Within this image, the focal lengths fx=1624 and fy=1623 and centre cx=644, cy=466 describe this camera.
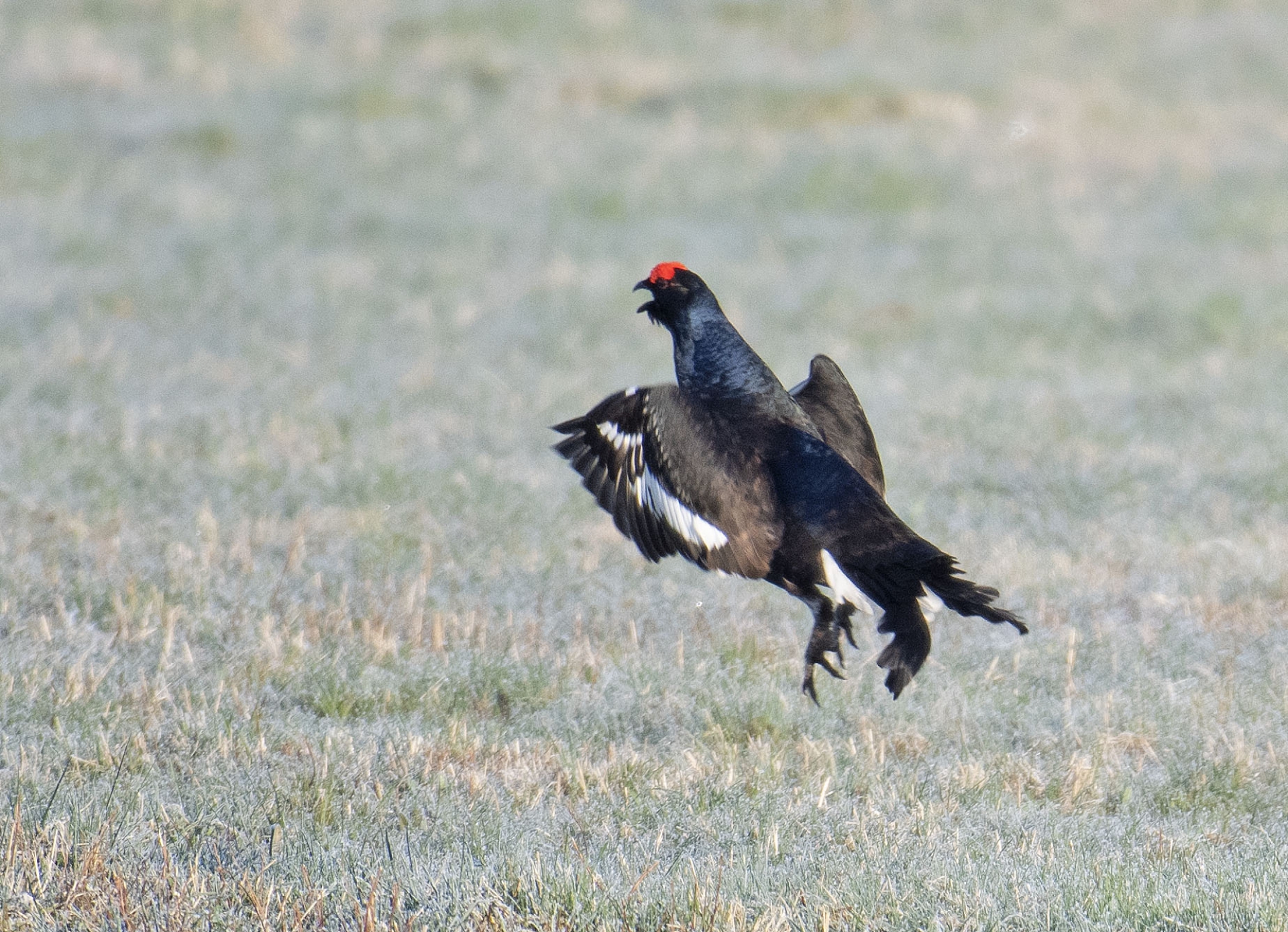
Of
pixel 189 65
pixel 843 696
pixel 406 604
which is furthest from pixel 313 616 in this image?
pixel 189 65

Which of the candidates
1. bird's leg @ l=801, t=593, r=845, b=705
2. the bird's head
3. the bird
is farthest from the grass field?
the bird's head

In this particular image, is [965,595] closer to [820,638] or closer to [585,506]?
[820,638]

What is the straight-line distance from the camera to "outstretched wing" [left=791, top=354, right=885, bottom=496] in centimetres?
573

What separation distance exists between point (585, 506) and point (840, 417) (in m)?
2.57

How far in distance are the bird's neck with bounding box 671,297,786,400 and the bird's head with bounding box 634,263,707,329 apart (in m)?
0.04

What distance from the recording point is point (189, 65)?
2111cm

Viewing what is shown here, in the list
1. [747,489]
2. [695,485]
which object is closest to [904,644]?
[747,489]

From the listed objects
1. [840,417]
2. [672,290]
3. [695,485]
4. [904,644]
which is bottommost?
[904,644]

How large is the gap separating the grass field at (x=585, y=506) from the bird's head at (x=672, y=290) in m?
1.28

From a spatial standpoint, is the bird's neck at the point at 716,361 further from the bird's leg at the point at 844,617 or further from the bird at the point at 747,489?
the bird's leg at the point at 844,617

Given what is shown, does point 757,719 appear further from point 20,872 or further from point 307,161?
point 307,161

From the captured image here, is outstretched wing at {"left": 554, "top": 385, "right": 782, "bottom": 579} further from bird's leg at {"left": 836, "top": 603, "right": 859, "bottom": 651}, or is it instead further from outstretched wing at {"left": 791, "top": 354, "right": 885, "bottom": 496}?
outstretched wing at {"left": 791, "top": 354, "right": 885, "bottom": 496}

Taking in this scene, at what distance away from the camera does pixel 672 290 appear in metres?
5.60

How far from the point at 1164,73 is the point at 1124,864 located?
2158 centimetres
